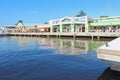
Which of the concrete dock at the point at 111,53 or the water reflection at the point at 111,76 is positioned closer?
the concrete dock at the point at 111,53

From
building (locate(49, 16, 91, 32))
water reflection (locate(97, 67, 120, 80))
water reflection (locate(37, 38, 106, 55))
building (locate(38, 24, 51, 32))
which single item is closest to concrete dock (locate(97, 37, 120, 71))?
water reflection (locate(97, 67, 120, 80))

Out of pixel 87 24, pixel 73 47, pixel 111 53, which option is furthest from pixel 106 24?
pixel 111 53

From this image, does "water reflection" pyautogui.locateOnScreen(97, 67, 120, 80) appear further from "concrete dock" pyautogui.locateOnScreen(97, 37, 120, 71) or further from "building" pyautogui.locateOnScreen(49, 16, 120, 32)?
"building" pyautogui.locateOnScreen(49, 16, 120, 32)

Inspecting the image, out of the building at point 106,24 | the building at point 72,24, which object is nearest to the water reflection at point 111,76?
the building at point 106,24

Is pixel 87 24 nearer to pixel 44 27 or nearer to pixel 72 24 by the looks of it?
pixel 72 24

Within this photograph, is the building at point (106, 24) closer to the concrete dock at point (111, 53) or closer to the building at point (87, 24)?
the building at point (87, 24)

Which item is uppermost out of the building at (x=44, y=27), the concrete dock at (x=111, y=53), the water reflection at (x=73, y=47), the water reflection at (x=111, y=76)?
the building at (x=44, y=27)

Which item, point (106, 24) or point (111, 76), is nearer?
point (111, 76)

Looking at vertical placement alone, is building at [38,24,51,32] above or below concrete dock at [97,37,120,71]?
above

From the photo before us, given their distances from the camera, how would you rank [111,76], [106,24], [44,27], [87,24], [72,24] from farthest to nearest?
[44,27]
[72,24]
[87,24]
[106,24]
[111,76]

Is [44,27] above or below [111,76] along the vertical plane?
above

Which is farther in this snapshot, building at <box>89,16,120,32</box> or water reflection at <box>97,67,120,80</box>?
building at <box>89,16,120,32</box>

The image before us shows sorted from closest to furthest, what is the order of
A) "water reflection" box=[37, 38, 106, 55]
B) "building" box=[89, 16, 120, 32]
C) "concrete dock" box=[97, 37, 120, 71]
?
"concrete dock" box=[97, 37, 120, 71], "water reflection" box=[37, 38, 106, 55], "building" box=[89, 16, 120, 32]

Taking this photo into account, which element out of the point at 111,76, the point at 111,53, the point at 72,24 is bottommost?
the point at 111,76
